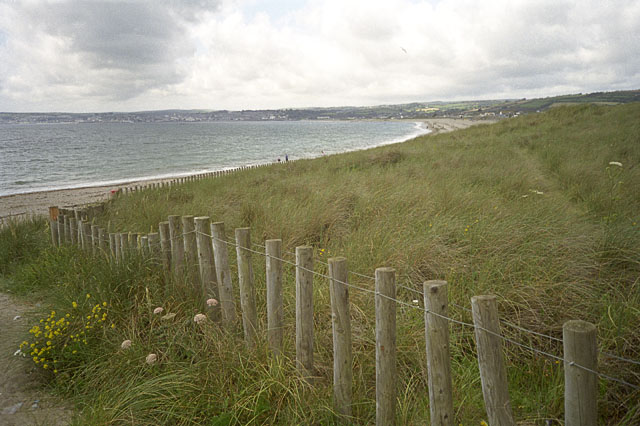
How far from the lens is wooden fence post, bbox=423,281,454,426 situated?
187cm

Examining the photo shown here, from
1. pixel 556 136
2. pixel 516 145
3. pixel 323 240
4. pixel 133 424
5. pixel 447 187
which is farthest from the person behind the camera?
pixel 556 136

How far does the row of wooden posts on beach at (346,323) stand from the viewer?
1.57 m

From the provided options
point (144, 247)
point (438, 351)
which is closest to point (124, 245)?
point (144, 247)

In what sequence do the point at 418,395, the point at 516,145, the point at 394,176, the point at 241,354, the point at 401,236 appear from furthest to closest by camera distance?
the point at 516,145 < the point at 394,176 < the point at 401,236 < the point at 241,354 < the point at 418,395

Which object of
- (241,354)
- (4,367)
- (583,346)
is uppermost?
(583,346)

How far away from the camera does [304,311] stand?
2.64 m

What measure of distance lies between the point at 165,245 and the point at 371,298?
217 centimetres

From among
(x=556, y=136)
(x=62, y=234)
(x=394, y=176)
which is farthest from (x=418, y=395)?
(x=556, y=136)

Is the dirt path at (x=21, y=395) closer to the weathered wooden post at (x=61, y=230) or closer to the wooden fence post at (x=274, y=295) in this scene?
the wooden fence post at (x=274, y=295)

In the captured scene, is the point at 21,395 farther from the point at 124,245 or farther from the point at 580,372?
the point at 580,372

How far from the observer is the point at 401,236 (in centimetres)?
456

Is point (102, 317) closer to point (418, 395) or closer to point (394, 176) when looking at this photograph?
point (418, 395)

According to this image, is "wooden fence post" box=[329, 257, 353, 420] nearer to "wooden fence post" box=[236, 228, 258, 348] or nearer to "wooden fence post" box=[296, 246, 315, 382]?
"wooden fence post" box=[296, 246, 315, 382]

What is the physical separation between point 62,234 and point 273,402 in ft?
16.0
